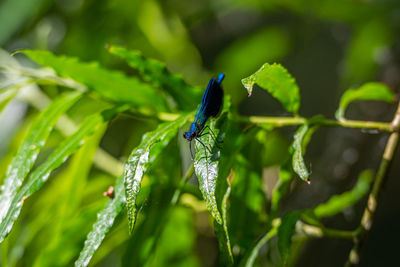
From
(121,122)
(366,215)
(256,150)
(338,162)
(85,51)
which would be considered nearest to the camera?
(366,215)

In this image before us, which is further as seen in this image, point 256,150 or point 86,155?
point 86,155

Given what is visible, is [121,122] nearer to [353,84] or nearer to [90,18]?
[90,18]

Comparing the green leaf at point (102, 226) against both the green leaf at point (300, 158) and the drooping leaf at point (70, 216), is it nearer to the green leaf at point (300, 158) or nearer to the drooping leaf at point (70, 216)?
the drooping leaf at point (70, 216)

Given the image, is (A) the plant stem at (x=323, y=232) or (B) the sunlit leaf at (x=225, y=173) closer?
(B) the sunlit leaf at (x=225, y=173)

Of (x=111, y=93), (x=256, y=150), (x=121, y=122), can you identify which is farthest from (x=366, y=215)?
(x=121, y=122)

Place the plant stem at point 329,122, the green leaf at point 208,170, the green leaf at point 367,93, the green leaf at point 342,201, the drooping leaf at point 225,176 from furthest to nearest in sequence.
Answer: the green leaf at point 342,201 → the green leaf at point 367,93 → the plant stem at point 329,122 → the drooping leaf at point 225,176 → the green leaf at point 208,170

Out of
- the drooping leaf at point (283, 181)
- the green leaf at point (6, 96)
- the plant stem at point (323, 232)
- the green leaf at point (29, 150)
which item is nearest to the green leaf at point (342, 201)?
the plant stem at point (323, 232)
